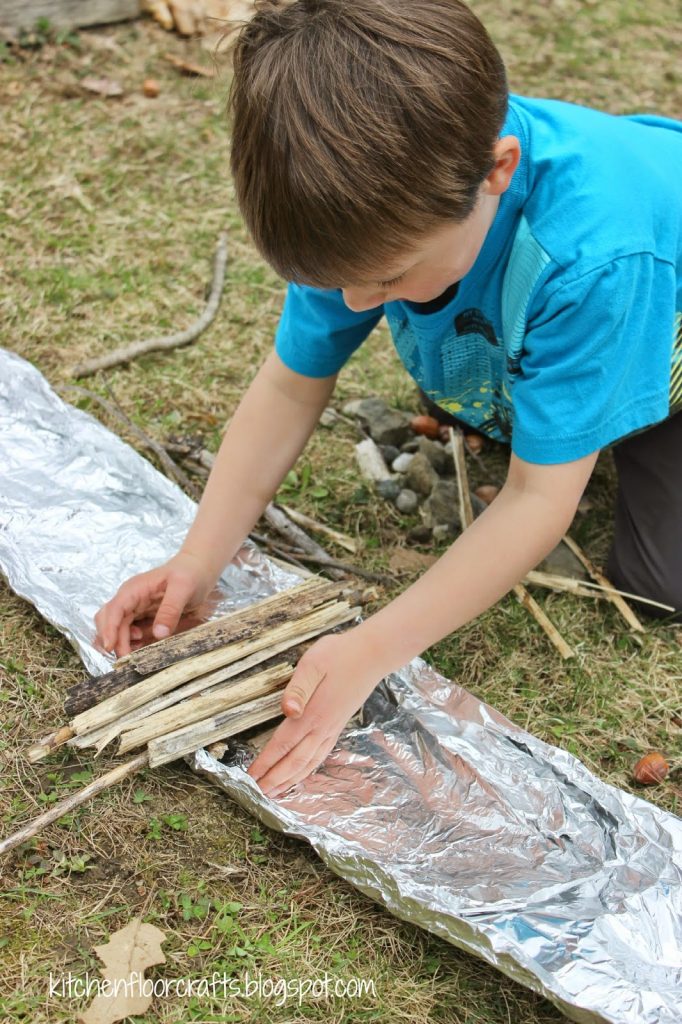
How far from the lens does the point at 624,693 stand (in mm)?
2215

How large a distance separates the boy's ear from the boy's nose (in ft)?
0.79

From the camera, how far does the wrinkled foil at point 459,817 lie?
157 centimetres

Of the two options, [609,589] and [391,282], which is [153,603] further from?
[609,589]

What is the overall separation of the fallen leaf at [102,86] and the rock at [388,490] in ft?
8.58

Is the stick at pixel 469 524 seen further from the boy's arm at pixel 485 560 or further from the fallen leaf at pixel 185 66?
the fallen leaf at pixel 185 66

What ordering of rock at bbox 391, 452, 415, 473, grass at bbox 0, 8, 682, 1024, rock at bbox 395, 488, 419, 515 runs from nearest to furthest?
grass at bbox 0, 8, 682, 1024
rock at bbox 395, 488, 419, 515
rock at bbox 391, 452, 415, 473

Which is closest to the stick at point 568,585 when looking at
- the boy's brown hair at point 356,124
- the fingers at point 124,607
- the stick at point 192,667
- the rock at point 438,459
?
the rock at point 438,459

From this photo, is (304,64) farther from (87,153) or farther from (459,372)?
(87,153)

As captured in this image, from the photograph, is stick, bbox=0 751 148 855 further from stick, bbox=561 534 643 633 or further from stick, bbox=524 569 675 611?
stick, bbox=561 534 643 633

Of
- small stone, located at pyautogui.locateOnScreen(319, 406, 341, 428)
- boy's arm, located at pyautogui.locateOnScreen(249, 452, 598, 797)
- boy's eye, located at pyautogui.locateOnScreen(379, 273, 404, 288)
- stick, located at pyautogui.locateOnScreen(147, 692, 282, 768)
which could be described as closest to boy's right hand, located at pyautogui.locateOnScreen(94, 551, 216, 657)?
stick, located at pyautogui.locateOnScreen(147, 692, 282, 768)

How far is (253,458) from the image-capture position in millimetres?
2152

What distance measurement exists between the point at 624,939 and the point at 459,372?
1.18 m

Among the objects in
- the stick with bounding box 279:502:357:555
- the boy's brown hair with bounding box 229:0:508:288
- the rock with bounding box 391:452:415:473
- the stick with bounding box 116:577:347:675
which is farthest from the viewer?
the rock with bounding box 391:452:415:473

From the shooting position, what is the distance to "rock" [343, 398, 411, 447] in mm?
2846
